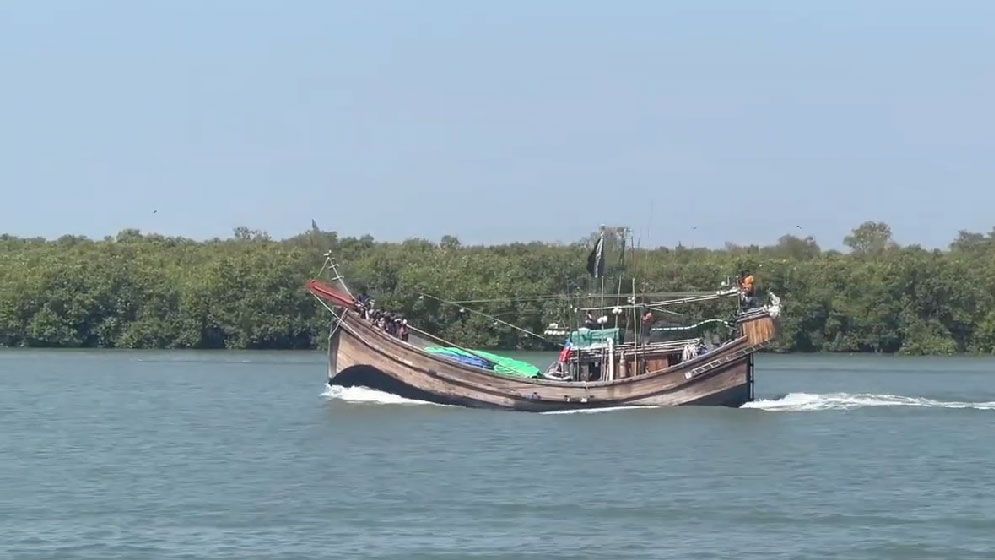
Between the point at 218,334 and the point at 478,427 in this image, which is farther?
the point at 218,334

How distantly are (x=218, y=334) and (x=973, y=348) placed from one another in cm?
4186

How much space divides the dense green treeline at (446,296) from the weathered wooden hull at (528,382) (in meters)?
43.8

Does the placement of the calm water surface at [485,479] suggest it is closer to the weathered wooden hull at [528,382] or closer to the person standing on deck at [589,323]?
the weathered wooden hull at [528,382]

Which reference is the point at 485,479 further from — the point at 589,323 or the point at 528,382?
Result: the point at 589,323

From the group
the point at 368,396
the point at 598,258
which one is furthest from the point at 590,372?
the point at 368,396

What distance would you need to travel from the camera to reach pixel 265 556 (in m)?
28.2

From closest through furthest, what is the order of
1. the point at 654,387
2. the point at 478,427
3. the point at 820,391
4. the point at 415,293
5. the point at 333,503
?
the point at 333,503
the point at 478,427
the point at 654,387
the point at 820,391
the point at 415,293

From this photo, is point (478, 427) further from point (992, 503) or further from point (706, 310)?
point (706, 310)

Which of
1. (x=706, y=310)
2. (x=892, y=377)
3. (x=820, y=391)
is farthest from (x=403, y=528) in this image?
(x=706, y=310)

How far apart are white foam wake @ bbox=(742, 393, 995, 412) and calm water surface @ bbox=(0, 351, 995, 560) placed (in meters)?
0.17

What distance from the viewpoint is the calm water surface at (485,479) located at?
2959 centimetres

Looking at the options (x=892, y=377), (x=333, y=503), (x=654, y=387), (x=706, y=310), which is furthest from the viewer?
(x=706, y=310)

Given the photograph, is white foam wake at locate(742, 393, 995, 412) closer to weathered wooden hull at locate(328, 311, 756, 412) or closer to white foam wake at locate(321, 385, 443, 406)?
weathered wooden hull at locate(328, 311, 756, 412)

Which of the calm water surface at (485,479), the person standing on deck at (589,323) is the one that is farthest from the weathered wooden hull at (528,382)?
the person standing on deck at (589,323)
